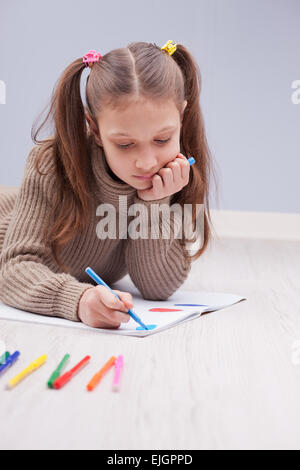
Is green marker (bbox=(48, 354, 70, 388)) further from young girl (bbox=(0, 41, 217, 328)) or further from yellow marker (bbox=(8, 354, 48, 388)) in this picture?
young girl (bbox=(0, 41, 217, 328))

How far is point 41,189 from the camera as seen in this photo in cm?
110

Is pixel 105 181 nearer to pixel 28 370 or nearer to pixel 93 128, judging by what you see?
pixel 93 128

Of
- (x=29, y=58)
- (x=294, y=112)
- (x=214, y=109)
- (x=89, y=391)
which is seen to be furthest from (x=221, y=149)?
(x=89, y=391)

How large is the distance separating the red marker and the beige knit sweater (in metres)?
0.21

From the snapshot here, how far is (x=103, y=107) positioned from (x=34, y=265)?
0.30 m

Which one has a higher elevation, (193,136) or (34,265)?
(193,136)

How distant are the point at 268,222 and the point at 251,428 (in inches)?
88.2

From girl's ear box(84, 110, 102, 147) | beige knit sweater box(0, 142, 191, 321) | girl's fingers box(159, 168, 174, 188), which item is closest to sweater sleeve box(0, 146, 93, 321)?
beige knit sweater box(0, 142, 191, 321)

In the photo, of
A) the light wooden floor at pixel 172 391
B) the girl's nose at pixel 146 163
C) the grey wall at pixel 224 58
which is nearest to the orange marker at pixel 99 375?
the light wooden floor at pixel 172 391

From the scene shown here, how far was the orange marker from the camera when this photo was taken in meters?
0.66

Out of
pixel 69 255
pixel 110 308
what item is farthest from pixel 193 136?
pixel 110 308

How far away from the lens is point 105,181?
1082 millimetres

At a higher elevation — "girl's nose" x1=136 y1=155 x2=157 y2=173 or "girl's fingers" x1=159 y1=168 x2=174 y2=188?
"girl's nose" x1=136 y1=155 x2=157 y2=173
